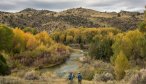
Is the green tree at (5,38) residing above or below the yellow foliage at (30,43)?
above

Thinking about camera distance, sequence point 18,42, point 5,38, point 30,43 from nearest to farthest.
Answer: point 5,38
point 18,42
point 30,43

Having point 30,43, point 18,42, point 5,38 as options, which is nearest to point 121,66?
point 5,38

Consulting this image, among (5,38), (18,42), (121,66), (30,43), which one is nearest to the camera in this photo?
(121,66)

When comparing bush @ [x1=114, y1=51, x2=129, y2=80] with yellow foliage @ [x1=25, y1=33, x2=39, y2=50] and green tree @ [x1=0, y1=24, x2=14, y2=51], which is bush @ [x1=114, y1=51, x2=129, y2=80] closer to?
green tree @ [x1=0, y1=24, x2=14, y2=51]

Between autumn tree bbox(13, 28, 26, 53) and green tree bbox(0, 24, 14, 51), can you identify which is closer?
green tree bbox(0, 24, 14, 51)

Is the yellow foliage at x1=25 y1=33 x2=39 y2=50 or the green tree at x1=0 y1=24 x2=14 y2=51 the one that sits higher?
the green tree at x1=0 y1=24 x2=14 y2=51

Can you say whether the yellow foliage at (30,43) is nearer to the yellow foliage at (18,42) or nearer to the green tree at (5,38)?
the yellow foliage at (18,42)

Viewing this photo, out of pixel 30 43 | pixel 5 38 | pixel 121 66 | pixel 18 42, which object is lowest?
pixel 121 66

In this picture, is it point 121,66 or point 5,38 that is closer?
point 121,66

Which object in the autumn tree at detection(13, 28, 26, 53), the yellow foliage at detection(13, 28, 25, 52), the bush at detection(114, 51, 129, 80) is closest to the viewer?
the bush at detection(114, 51, 129, 80)

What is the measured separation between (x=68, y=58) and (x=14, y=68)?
31647mm

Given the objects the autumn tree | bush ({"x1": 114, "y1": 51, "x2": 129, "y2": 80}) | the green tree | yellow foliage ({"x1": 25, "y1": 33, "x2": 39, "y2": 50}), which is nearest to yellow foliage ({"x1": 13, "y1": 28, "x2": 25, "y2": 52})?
the autumn tree

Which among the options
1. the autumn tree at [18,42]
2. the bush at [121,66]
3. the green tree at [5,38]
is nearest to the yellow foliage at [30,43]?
the autumn tree at [18,42]

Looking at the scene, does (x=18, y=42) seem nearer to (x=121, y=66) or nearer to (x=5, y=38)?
(x=5, y=38)
